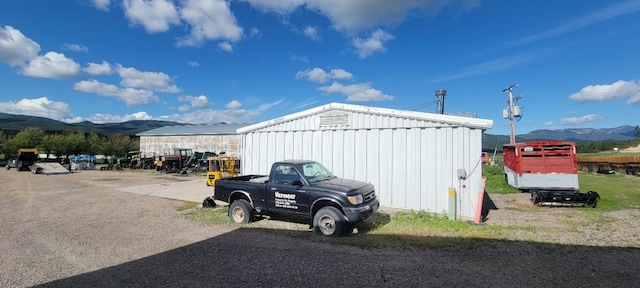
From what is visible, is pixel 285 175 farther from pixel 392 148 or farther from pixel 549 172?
pixel 549 172

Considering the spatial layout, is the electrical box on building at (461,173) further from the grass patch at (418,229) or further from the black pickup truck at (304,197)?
the black pickup truck at (304,197)

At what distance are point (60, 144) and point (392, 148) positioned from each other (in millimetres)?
48795

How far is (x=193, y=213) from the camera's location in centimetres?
1045

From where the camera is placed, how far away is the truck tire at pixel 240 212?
8805mm

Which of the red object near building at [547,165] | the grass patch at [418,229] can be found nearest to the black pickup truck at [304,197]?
the grass patch at [418,229]

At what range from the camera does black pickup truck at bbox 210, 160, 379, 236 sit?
7398 millimetres

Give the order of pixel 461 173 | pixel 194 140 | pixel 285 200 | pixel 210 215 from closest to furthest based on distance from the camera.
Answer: pixel 285 200 → pixel 461 173 → pixel 210 215 → pixel 194 140

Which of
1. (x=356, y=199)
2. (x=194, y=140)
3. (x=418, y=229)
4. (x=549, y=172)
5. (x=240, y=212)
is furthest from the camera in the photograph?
(x=194, y=140)

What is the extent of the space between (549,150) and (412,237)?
1009 centimetres

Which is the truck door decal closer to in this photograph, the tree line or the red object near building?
the red object near building

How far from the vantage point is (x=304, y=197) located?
786cm

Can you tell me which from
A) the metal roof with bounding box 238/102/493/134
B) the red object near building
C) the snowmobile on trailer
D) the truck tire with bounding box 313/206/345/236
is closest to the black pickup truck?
the truck tire with bounding box 313/206/345/236

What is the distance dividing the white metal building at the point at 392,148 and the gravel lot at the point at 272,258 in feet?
6.19

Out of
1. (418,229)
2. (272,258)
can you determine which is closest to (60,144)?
(272,258)
